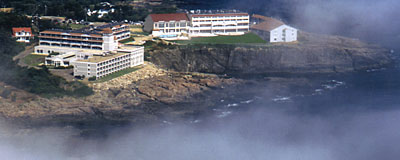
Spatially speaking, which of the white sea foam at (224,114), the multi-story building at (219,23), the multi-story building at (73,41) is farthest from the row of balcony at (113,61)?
the multi-story building at (219,23)

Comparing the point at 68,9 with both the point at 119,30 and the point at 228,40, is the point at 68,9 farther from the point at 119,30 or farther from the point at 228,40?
the point at 228,40

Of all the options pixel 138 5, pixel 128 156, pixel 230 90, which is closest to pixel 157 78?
pixel 230 90

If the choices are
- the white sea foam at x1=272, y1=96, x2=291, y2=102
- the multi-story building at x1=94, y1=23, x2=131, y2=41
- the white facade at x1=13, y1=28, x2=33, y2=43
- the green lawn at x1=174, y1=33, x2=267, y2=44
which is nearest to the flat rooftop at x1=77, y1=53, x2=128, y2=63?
the multi-story building at x1=94, y1=23, x2=131, y2=41

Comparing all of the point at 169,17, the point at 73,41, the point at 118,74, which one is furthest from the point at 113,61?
the point at 169,17

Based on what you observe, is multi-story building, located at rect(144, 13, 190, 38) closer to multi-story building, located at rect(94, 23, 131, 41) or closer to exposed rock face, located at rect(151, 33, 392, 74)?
multi-story building, located at rect(94, 23, 131, 41)

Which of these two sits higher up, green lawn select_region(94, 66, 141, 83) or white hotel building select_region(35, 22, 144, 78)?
white hotel building select_region(35, 22, 144, 78)

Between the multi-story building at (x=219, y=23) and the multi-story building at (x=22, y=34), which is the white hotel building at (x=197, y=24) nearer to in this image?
the multi-story building at (x=219, y=23)
